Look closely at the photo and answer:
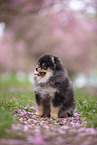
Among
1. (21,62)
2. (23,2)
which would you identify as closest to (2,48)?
(21,62)

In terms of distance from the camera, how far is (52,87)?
17.1ft

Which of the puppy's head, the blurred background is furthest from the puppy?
the blurred background

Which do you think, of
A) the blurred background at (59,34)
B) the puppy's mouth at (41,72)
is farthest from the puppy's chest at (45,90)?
the blurred background at (59,34)

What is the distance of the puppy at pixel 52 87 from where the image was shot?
521 centimetres

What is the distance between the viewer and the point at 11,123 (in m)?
4.00

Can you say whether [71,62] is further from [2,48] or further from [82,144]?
[82,144]

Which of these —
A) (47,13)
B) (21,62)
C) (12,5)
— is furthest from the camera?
(21,62)

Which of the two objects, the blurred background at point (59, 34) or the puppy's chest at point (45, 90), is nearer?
the puppy's chest at point (45, 90)

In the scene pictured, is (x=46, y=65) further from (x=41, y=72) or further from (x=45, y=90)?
(x=45, y=90)

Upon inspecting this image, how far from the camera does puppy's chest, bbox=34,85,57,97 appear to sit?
17.1 feet

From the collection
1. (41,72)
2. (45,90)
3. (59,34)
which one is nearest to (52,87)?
(45,90)

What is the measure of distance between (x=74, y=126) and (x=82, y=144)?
1188 mm

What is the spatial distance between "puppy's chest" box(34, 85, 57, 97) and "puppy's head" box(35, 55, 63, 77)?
1.04 feet

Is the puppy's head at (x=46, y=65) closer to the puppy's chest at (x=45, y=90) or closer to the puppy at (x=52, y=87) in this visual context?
the puppy at (x=52, y=87)
